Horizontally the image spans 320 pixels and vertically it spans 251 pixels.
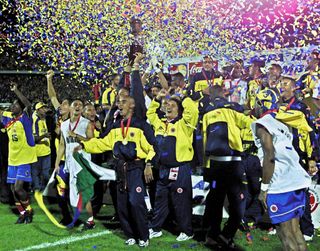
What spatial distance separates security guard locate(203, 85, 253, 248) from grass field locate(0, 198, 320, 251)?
36 centimetres

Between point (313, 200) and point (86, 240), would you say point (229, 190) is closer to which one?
point (313, 200)

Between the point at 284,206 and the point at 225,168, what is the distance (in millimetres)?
1713

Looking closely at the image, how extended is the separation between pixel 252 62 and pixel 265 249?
4.02 meters

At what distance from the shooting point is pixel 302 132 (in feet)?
21.4

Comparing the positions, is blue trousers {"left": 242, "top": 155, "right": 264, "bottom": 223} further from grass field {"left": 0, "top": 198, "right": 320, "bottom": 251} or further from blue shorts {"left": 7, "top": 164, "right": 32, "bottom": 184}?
blue shorts {"left": 7, "top": 164, "right": 32, "bottom": 184}

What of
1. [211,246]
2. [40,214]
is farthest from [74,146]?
[211,246]

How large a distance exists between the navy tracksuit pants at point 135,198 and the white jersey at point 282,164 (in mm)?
2292

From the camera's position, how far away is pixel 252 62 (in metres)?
9.38

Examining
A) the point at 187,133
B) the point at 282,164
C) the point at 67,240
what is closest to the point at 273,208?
A: the point at 282,164

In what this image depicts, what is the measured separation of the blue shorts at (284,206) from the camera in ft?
15.7

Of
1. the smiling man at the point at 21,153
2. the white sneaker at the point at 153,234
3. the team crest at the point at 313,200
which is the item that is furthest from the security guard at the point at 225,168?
the smiling man at the point at 21,153

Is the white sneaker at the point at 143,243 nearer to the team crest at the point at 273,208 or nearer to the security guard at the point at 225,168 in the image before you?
the security guard at the point at 225,168

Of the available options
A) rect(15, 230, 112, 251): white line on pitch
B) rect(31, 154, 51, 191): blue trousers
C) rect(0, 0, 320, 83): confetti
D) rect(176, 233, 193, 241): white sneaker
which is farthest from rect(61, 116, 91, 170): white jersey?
rect(31, 154, 51, 191): blue trousers

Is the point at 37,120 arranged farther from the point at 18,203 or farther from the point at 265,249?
the point at 265,249
